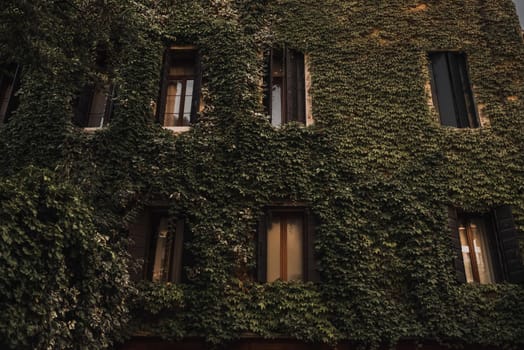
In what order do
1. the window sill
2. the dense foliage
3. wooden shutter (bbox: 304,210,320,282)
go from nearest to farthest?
the dense foliage
wooden shutter (bbox: 304,210,320,282)
the window sill

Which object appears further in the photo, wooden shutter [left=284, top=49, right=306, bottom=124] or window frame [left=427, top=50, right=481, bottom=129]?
wooden shutter [left=284, top=49, right=306, bottom=124]

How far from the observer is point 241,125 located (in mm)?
9773

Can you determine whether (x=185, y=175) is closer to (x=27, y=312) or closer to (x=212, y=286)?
(x=212, y=286)

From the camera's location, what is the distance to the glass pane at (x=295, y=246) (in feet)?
29.4

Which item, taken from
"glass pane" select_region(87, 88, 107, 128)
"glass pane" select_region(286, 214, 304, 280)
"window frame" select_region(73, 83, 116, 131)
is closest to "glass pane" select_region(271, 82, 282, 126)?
"glass pane" select_region(286, 214, 304, 280)

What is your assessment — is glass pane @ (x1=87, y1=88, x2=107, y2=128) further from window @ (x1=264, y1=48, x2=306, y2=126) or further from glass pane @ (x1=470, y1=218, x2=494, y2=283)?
glass pane @ (x1=470, y1=218, x2=494, y2=283)

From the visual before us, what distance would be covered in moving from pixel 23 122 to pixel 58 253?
532cm

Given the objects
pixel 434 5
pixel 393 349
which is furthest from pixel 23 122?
pixel 434 5

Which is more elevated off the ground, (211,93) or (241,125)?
(211,93)

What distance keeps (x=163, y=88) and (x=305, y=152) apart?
12.9 feet

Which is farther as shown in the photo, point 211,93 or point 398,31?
point 398,31

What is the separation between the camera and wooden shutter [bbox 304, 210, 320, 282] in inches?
343

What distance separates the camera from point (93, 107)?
10734 millimetres

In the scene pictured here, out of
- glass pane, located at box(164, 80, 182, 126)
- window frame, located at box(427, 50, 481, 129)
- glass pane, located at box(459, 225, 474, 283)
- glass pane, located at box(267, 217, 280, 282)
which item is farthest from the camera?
glass pane, located at box(164, 80, 182, 126)
